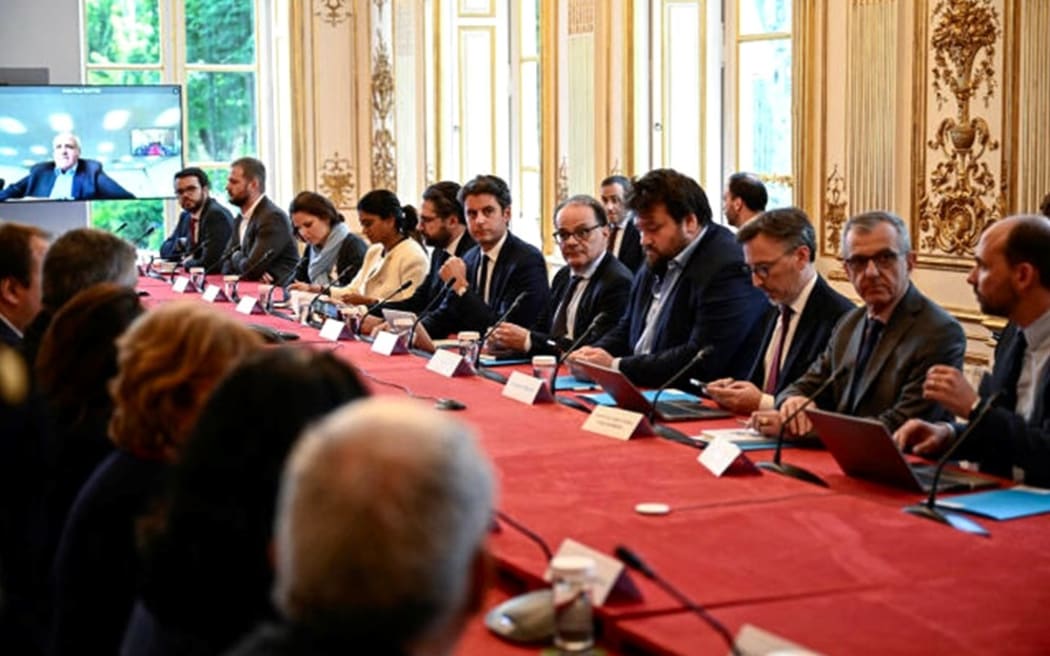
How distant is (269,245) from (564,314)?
3832 mm

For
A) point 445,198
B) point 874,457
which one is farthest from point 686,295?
point 445,198

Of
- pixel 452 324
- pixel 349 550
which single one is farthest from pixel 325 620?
pixel 452 324

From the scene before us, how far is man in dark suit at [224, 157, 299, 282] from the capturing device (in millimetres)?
9664

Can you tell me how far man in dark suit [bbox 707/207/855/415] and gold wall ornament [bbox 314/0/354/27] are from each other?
8.56 meters

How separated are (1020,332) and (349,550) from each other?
2931 mm

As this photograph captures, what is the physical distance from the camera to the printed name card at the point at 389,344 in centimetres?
Answer: 611

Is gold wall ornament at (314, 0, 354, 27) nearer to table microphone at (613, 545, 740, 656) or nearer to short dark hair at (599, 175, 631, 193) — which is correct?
short dark hair at (599, 175, 631, 193)

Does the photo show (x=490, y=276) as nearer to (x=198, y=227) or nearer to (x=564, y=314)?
(x=564, y=314)

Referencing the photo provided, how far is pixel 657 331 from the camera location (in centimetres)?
550

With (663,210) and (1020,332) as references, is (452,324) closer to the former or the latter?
(663,210)

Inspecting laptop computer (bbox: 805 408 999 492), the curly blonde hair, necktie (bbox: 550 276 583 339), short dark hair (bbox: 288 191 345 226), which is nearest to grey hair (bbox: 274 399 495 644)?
the curly blonde hair

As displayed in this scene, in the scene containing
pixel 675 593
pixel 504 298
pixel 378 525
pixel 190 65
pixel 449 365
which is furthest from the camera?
pixel 190 65

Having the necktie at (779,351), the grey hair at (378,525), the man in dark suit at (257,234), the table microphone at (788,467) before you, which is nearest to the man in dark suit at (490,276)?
the necktie at (779,351)

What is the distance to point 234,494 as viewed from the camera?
67.4 inches
